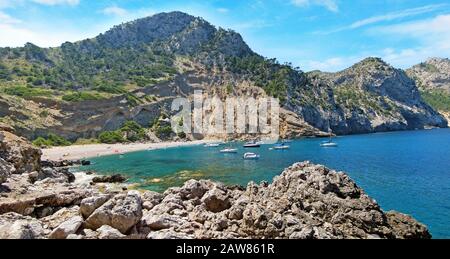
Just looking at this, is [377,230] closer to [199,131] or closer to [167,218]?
[167,218]

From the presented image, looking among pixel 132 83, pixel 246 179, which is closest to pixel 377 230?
pixel 246 179

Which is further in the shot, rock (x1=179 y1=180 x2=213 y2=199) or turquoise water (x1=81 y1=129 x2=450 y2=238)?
turquoise water (x1=81 y1=129 x2=450 y2=238)

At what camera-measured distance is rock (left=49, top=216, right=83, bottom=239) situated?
645 inches

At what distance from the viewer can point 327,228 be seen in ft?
67.1

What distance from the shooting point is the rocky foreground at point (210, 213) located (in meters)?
17.4

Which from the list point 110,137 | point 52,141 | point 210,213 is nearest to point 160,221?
point 210,213

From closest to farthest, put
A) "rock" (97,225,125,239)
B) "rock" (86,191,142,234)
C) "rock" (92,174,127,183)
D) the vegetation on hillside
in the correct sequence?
"rock" (97,225,125,239)
"rock" (86,191,142,234)
"rock" (92,174,127,183)
the vegetation on hillside

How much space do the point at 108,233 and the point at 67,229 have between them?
6.68 feet

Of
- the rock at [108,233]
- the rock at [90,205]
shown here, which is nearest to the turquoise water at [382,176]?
the rock at [108,233]

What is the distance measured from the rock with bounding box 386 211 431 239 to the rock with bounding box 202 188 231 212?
9697 mm

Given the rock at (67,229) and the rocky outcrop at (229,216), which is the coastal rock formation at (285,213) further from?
the rock at (67,229)

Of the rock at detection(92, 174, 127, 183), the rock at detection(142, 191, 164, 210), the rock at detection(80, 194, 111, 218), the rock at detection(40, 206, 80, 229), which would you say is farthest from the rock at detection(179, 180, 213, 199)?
the rock at detection(92, 174, 127, 183)

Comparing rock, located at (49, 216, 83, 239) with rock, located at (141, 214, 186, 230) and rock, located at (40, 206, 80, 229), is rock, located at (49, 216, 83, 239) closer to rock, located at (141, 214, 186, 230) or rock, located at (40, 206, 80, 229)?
rock, located at (40, 206, 80, 229)

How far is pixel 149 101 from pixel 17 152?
129 metres
